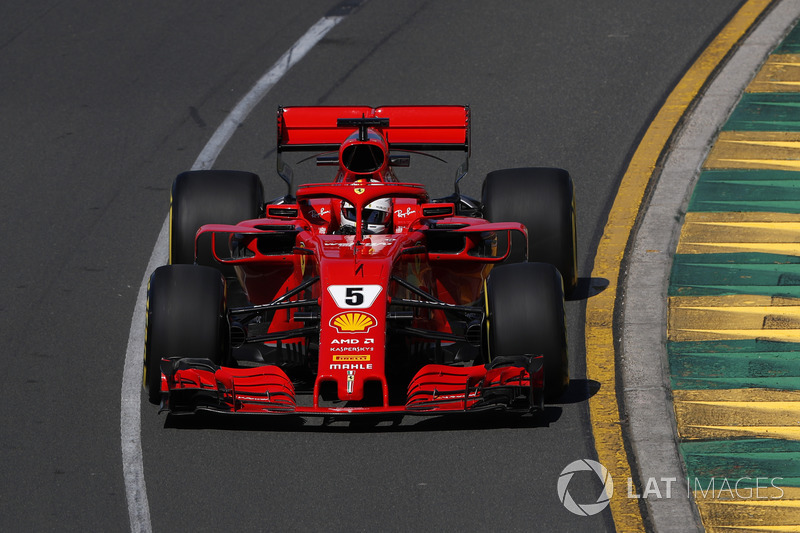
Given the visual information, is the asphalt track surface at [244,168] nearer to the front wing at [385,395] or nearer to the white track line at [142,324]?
the white track line at [142,324]

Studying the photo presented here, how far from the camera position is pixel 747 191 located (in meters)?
11.8

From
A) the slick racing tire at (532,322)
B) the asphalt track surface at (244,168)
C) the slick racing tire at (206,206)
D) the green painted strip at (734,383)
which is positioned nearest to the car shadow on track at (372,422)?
the asphalt track surface at (244,168)

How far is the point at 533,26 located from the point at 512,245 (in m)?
5.76

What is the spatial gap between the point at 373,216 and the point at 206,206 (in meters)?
1.40

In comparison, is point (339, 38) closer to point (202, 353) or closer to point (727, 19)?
point (727, 19)

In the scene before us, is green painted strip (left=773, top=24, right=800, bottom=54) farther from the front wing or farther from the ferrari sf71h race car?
the front wing

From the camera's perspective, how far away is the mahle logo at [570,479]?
299 inches

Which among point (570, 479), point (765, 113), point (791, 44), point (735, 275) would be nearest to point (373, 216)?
point (570, 479)

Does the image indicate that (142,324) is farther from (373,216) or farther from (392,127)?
(392,127)

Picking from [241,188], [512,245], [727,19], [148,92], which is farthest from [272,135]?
[727,19]

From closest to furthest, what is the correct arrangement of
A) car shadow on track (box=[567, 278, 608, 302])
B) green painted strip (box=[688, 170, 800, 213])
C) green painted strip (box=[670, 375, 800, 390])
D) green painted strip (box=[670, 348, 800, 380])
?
green painted strip (box=[670, 375, 800, 390]) < green painted strip (box=[670, 348, 800, 380]) < car shadow on track (box=[567, 278, 608, 302]) < green painted strip (box=[688, 170, 800, 213])

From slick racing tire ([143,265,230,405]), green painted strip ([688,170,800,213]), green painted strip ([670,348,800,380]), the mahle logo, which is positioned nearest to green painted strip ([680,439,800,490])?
the mahle logo

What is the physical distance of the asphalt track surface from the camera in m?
7.85

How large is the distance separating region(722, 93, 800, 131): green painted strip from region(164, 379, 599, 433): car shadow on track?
522cm
